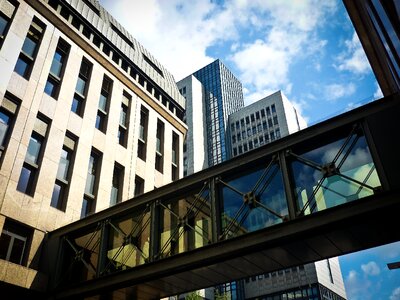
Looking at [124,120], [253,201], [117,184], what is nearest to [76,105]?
[124,120]

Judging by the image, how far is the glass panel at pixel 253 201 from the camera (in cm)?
1197

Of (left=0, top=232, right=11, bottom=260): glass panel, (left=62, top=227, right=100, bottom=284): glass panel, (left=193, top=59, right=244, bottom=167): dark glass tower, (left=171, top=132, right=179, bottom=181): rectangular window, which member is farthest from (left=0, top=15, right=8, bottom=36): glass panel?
(left=193, top=59, right=244, bottom=167): dark glass tower

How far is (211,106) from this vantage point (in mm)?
125750

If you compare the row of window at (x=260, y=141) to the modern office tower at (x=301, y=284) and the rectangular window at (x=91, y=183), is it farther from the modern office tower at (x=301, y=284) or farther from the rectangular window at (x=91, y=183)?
the rectangular window at (x=91, y=183)

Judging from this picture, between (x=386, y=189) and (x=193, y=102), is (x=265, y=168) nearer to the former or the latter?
(x=386, y=189)

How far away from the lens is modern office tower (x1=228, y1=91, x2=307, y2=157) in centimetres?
10044

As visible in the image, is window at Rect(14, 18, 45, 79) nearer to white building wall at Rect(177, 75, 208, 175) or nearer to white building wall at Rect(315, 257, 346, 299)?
white building wall at Rect(177, 75, 208, 175)

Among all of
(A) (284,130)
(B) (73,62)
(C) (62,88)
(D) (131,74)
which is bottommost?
(C) (62,88)

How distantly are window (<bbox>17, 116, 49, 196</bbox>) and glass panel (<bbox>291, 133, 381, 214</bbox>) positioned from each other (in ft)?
44.5

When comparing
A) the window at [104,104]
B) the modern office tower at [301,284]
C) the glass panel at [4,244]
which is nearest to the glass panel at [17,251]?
the glass panel at [4,244]

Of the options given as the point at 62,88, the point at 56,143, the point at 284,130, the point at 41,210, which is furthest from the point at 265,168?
the point at 284,130

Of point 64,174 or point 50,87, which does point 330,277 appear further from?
point 50,87

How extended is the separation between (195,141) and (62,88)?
7946 centimetres

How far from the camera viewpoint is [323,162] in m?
11.8
